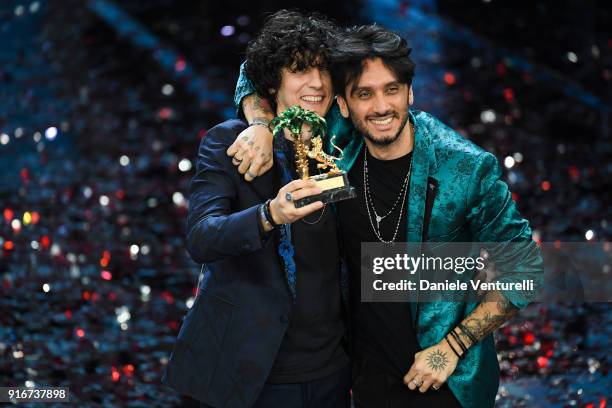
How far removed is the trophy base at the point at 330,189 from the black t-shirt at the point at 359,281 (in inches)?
20.1

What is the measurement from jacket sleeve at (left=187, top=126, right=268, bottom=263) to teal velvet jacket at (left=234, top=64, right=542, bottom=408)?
616 mm

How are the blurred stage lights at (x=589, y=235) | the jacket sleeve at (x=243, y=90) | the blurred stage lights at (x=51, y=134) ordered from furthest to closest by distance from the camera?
the blurred stage lights at (x=51, y=134), the blurred stage lights at (x=589, y=235), the jacket sleeve at (x=243, y=90)

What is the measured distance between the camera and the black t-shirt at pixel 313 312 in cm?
311

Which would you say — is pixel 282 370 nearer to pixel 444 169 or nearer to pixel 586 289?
pixel 444 169

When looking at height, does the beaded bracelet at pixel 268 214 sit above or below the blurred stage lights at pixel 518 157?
above

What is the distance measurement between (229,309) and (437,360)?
0.70 metres

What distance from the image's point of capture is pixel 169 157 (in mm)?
8836

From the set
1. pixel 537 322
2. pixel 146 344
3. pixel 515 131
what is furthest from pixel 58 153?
pixel 537 322

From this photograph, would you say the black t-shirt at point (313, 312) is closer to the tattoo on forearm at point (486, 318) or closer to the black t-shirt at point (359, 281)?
the black t-shirt at point (359, 281)

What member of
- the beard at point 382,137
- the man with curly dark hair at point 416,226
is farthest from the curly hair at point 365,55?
the beard at point 382,137

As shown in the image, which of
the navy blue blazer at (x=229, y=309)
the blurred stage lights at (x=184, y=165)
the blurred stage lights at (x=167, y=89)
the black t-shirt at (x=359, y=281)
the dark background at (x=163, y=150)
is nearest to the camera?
the navy blue blazer at (x=229, y=309)

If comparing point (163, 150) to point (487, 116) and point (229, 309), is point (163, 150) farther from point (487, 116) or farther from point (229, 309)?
point (229, 309)

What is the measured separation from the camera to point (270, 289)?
3.08 m

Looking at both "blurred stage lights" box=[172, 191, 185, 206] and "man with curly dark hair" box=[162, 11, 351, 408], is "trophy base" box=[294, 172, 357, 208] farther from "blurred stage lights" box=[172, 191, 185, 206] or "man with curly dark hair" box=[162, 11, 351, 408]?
"blurred stage lights" box=[172, 191, 185, 206]
